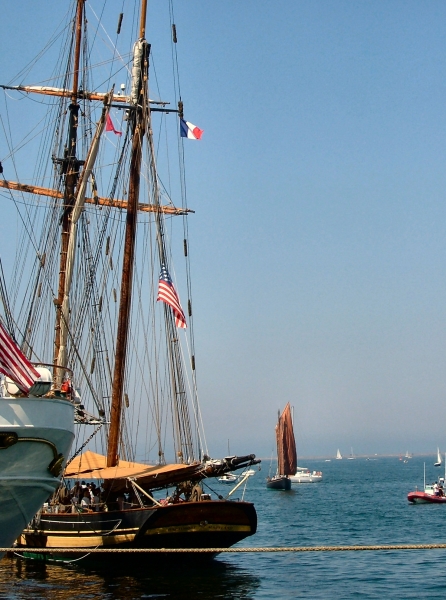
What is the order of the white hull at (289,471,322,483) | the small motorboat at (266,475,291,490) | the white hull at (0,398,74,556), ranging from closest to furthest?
the white hull at (0,398,74,556), the small motorboat at (266,475,291,490), the white hull at (289,471,322,483)

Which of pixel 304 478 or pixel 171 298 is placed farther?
pixel 304 478

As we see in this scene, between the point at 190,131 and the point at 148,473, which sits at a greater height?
the point at 190,131

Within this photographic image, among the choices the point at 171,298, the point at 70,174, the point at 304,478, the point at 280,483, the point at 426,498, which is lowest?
the point at 426,498

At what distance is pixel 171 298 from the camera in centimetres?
3634

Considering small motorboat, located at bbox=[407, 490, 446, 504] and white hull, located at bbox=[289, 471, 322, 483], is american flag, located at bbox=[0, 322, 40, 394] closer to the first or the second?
small motorboat, located at bbox=[407, 490, 446, 504]

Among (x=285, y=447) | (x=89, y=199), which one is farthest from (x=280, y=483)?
(x=89, y=199)

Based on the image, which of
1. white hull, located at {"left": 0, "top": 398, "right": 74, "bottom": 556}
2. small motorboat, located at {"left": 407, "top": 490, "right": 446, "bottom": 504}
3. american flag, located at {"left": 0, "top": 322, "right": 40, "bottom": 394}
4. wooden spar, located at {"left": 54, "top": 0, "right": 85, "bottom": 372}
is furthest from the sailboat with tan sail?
american flag, located at {"left": 0, "top": 322, "right": 40, "bottom": 394}

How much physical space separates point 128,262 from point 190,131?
26.5ft

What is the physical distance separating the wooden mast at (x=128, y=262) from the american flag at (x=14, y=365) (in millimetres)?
16072

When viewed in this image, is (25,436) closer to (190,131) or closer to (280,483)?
(190,131)

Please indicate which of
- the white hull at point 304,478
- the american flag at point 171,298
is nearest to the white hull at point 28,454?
the american flag at point 171,298

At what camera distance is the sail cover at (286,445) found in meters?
120

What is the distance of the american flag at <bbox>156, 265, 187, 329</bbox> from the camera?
36.2 metres

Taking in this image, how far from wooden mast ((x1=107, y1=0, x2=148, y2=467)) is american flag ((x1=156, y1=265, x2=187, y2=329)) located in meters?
2.74
